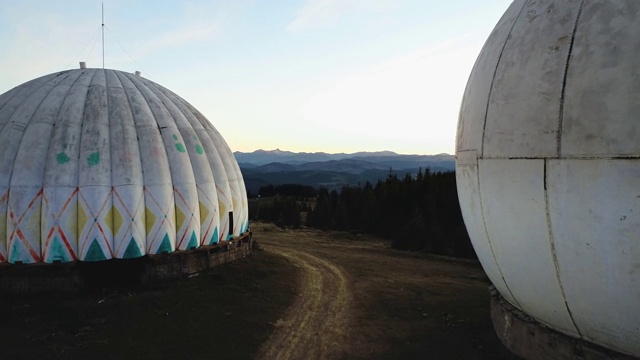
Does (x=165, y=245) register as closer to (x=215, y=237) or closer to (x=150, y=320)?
(x=215, y=237)

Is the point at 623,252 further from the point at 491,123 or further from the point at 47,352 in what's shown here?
the point at 47,352

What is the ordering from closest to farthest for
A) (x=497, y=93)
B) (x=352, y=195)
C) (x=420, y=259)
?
1. (x=497, y=93)
2. (x=420, y=259)
3. (x=352, y=195)

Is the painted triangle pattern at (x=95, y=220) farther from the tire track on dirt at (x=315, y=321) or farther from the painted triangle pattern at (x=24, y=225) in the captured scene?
the tire track on dirt at (x=315, y=321)

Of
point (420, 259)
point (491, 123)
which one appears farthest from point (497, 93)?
point (420, 259)

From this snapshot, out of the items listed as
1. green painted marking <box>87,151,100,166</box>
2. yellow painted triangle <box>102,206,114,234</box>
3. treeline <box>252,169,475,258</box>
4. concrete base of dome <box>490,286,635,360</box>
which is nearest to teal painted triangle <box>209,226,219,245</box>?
yellow painted triangle <box>102,206,114,234</box>

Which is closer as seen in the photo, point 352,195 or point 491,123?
point 491,123

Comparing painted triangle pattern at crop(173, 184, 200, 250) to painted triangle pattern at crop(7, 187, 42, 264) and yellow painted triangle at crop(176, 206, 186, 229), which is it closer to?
yellow painted triangle at crop(176, 206, 186, 229)

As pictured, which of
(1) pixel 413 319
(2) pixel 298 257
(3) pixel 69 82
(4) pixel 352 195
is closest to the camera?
(1) pixel 413 319
